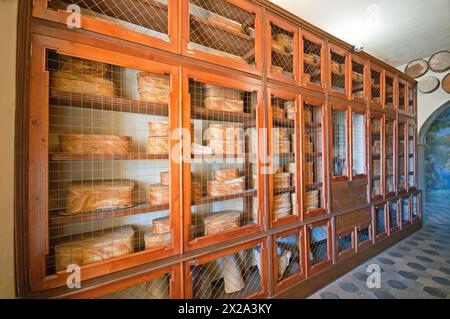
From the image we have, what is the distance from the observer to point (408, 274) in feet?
6.88

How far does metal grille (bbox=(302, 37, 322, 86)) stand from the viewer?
2002 mm

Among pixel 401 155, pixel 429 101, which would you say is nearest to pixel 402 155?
pixel 401 155

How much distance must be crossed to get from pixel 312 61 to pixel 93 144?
2.07 metres

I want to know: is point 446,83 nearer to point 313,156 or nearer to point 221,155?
point 313,156

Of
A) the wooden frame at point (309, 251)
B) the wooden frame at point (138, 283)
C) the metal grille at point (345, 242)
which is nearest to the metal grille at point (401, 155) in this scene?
the metal grille at point (345, 242)

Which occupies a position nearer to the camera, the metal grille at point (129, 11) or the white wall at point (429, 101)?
the metal grille at point (129, 11)

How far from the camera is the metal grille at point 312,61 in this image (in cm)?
200

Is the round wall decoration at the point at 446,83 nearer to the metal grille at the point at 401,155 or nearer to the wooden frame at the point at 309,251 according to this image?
the metal grille at the point at 401,155

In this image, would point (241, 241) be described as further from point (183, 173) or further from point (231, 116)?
point (231, 116)

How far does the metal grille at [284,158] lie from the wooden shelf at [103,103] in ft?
3.20

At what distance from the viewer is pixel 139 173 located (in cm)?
150

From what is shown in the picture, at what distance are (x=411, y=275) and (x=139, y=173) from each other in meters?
2.87
